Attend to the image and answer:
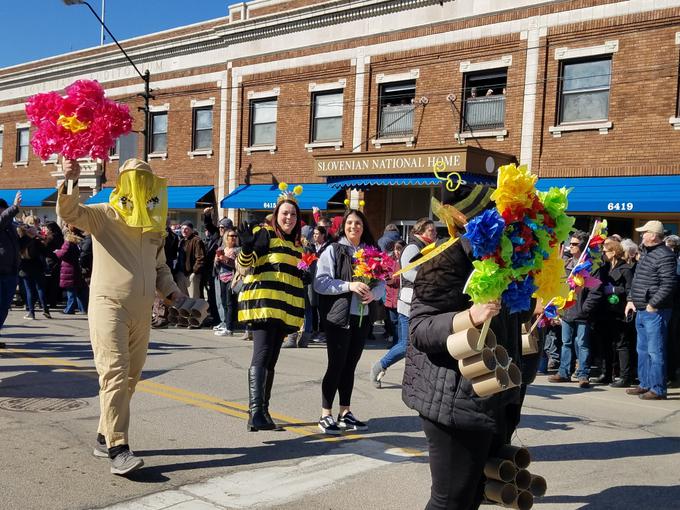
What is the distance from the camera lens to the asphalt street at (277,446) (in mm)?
4617

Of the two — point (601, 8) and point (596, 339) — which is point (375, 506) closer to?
point (596, 339)

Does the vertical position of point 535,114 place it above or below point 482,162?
above

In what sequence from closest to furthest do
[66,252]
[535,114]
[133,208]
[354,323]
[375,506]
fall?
[375,506], [133,208], [354,323], [66,252], [535,114]

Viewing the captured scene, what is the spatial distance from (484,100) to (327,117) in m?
5.25

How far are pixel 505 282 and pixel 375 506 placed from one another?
2.23 m

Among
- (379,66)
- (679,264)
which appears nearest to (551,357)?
(679,264)

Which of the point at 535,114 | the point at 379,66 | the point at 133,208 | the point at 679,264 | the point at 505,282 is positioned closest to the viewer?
the point at 505,282

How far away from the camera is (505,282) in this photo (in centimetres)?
292

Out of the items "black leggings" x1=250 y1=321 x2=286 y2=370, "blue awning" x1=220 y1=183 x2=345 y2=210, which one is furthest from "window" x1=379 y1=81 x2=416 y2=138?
"black leggings" x1=250 y1=321 x2=286 y2=370

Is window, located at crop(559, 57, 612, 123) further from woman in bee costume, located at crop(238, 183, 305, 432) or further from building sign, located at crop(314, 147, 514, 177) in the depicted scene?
woman in bee costume, located at crop(238, 183, 305, 432)

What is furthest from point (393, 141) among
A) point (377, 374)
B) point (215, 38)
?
point (377, 374)

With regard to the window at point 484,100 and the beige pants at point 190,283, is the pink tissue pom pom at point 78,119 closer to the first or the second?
the beige pants at point 190,283

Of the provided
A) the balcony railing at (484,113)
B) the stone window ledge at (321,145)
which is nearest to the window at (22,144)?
the stone window ledge at (321,145)

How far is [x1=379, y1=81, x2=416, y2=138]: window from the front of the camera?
63.5 feet
